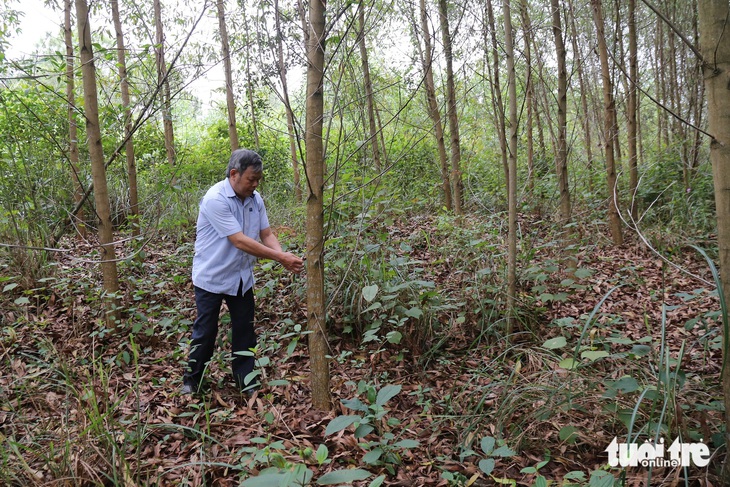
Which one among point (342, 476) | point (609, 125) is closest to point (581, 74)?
point (609, 125)

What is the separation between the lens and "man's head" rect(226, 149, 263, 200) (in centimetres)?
299

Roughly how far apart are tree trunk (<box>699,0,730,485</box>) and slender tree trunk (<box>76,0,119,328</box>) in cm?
348

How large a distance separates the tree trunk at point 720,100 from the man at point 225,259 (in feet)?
7.33

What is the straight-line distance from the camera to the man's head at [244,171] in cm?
299

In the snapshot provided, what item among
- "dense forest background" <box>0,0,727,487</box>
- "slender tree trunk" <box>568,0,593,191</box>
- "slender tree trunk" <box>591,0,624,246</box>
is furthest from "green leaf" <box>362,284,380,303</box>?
"slender tree trunk" <box>591,0,624,246</box>

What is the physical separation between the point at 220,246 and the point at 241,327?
573 mm

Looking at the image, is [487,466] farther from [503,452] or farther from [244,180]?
[244,180]

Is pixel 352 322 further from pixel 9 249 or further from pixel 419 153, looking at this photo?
pixel 419 153

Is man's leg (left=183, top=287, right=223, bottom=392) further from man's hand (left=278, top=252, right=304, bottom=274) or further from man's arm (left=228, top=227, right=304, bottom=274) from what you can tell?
man's hand (left=278, top=252, right=304, bottom=274)

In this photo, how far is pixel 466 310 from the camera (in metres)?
3.69

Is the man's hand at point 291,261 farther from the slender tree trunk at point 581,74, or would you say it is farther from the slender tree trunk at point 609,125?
the slender tree trunk at point 609,125

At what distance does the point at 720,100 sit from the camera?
1.51 meters

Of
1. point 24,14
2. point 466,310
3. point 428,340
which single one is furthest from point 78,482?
point 24,14

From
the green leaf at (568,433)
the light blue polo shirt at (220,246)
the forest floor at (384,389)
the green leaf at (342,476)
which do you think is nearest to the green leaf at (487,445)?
the forest floor at (384,389)
